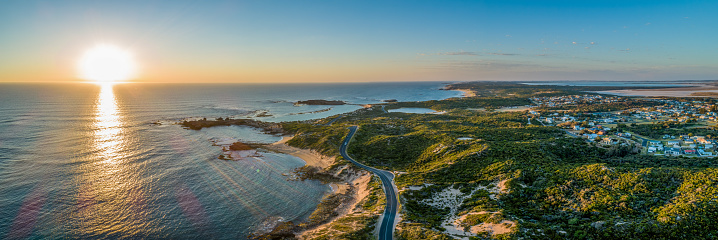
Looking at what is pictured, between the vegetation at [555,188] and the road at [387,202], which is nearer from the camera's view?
the vegetation at [555,188]

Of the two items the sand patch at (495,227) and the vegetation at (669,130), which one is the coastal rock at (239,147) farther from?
the vegetation at (669,130)

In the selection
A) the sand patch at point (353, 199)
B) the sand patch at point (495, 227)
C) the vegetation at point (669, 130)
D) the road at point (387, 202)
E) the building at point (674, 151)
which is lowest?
the sand patch at point (353, 199)

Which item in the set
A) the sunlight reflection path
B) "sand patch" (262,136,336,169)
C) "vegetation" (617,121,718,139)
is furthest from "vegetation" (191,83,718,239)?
the sunlight reflection path

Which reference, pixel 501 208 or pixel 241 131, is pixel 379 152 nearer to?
pixel 501 208

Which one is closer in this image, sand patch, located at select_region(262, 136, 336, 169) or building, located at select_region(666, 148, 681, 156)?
building, located at select_region(666, 148, 681, 156)

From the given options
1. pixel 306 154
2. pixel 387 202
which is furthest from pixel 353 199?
pixel 306 154

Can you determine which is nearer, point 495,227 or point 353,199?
point 495,227

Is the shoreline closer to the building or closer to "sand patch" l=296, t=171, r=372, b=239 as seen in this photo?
"sand patch" l=296, t=171, r=372, b=239

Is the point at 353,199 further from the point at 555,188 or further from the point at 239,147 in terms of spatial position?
the point at 239,147

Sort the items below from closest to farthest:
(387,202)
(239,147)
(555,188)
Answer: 1. (555,188)
2. (387,202)
3. (239,147)

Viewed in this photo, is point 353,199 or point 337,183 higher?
point 337,183

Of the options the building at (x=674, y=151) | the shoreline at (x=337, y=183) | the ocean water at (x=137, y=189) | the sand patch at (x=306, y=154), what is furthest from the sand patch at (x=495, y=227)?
the building at (x=674, y=151)
